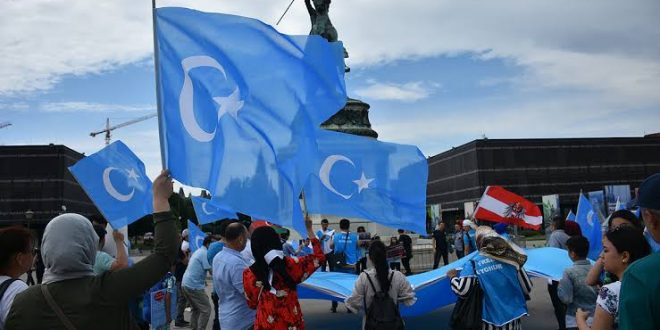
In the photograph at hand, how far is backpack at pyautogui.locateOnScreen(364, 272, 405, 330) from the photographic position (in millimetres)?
5492

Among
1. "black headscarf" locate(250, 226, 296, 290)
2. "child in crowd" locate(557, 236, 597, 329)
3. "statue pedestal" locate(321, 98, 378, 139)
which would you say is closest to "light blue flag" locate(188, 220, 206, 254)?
"black headscarf" locate(250, 226, 296, 290)

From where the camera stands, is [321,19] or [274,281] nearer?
[274,281]

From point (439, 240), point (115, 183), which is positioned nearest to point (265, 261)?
point (115, 183)

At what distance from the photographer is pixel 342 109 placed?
24719mm

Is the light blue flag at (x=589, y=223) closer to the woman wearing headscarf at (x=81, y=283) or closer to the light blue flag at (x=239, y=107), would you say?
the light blue flag at (x=239, y=107)

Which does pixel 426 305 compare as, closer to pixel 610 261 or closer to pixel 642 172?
pixel 610 261

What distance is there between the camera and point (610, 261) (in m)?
3.31

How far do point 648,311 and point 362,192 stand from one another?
5.97m

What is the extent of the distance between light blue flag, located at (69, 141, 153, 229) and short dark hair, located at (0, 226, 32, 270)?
3.71 metres

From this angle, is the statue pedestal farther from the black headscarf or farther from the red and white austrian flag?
the black headscarf

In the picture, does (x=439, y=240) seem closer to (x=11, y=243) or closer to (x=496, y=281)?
(x=496, y=281)

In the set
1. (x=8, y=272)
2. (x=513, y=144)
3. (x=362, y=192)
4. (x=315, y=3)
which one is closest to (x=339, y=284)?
(x=362, y=192)

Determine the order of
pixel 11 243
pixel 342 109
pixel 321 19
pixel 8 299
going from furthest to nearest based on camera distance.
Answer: pixel 321 19 → pixel 342 109 → pixel 11 243 → pixel 8 299

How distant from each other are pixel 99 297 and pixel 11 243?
50.8 inches
